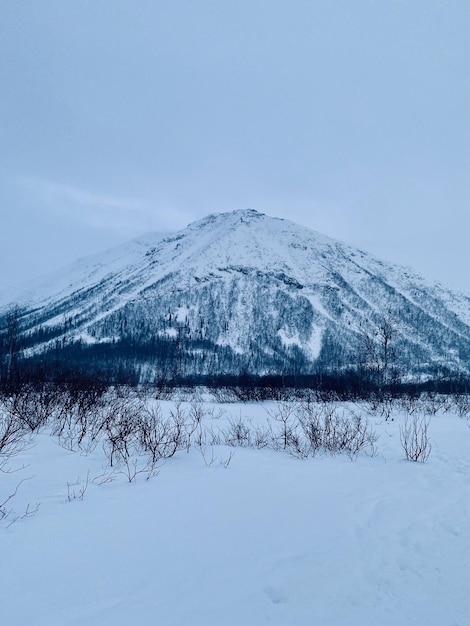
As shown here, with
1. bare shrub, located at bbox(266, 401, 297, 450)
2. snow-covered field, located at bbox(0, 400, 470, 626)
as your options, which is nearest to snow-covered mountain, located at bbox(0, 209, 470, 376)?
bare shrub, located at bbox(266, 401, 297, 450)

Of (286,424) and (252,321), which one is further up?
(252,321)

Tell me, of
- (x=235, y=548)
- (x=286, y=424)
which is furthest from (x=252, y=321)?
(x=235, y=548)

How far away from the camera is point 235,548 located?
13.9ft

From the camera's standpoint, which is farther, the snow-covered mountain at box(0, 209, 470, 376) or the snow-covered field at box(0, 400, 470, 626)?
the snow-covered mountain at box(0, 209, 470, 376)

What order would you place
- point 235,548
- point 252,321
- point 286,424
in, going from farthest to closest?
point 252,321, point 286,424, point 235,548

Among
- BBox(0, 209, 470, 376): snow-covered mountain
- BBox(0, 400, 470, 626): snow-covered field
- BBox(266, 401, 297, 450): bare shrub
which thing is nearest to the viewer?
BBox(0, 400, 470, 626): snow-covered field

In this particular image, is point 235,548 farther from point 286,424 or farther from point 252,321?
point 252,321

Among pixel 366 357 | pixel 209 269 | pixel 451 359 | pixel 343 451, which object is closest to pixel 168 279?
pixel 209 269

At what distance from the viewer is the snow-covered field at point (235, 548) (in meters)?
3.12

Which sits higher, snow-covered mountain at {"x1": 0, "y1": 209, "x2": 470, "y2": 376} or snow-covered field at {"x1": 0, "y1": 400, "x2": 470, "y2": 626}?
snow-covered mountain at {"x1": 0, "y1": 209, "x2": 470, "y2": 376}

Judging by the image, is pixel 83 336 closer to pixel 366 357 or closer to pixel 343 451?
pixel 366 357

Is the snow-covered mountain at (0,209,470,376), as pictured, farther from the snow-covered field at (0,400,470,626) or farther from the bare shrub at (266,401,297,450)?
the snow-covered field at (0,400,470,626)

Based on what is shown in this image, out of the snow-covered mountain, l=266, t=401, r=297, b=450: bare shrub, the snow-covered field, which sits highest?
the snow-covered mountain

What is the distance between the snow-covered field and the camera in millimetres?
3121
